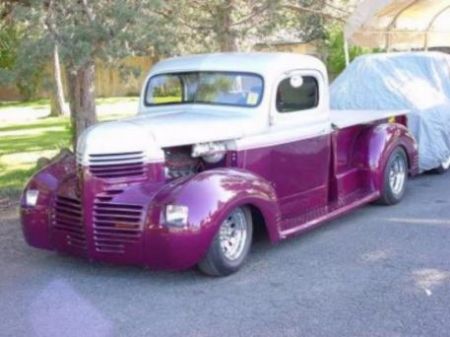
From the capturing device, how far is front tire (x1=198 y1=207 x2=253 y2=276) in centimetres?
598

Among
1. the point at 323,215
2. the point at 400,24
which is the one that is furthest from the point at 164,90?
the point at 400,24

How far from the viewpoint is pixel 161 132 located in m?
6.23

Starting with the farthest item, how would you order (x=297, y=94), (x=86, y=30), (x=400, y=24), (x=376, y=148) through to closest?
(x=400, y=24) → (x=376, y=148) → (x=86, y=30) → (x=297, y=94)

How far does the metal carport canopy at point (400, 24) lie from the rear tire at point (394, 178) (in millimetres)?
5264

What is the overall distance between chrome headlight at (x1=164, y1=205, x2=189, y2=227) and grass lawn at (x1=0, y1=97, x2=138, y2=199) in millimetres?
4932

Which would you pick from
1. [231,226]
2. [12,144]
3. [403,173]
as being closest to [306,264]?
[231,226]

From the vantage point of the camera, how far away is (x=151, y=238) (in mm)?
5742

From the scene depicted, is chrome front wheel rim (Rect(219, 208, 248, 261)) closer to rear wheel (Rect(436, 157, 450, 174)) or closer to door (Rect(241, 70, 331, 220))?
door (Rect(241, 70, 331, 220))

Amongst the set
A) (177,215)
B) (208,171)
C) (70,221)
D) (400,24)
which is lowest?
(70,221)

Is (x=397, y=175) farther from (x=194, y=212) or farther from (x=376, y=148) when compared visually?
(x=194, y=212)

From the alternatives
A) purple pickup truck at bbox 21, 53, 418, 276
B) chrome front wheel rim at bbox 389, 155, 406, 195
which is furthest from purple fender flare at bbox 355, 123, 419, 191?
chrome front wheel rim at bbox 389, 155, 406, 195

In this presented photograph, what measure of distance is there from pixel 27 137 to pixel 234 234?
42.7ft

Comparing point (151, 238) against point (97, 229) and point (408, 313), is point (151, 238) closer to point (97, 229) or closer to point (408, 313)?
point (97, 229)

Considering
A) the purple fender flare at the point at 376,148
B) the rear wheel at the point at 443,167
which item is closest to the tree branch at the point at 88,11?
the purple fender flare at the point at 376,148
